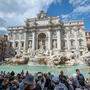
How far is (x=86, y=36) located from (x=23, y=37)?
19072 mm

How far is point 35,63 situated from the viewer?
39125 millimetres

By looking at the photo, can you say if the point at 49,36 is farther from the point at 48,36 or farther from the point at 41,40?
the point at 41,40

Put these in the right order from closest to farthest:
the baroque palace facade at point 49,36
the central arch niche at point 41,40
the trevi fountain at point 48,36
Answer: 1. the trevi fountain at point 48,36
2. the baroque palace facade at point 49,36
3. the central arch niche at point 41,40

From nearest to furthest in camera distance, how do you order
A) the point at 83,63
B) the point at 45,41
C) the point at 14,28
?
the point at 83,63, the point at 45,41, the point at 14,28

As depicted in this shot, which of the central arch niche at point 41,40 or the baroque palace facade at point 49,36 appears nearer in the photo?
the baroque palace facade at point 49,36

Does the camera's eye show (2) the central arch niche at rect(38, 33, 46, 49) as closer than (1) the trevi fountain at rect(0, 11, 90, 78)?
No

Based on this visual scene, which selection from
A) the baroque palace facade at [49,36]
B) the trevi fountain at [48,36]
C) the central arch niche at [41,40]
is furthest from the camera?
the central arch niche at [41,40]

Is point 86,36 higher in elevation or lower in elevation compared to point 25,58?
higher

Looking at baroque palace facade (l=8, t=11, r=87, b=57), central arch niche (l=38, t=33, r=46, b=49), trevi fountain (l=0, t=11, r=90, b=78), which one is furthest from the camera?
central arch niche (l=38, t=33, r=46, b=49)

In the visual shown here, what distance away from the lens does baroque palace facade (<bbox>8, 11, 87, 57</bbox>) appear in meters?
51.2

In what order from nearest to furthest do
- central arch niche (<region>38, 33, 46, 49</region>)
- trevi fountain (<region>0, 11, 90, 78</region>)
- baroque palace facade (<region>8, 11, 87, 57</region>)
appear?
trevi fountain (<region>0, 11, 90, 78</region>) → baroque palace facade (<region>8, 11, 87, 57</region>) → central arch niche (<region>38, 33, 46, 49</region>)

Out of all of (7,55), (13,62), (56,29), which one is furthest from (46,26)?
(13,62)

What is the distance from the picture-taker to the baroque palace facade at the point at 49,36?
168 feet

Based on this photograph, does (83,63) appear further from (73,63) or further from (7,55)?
(7,55)
